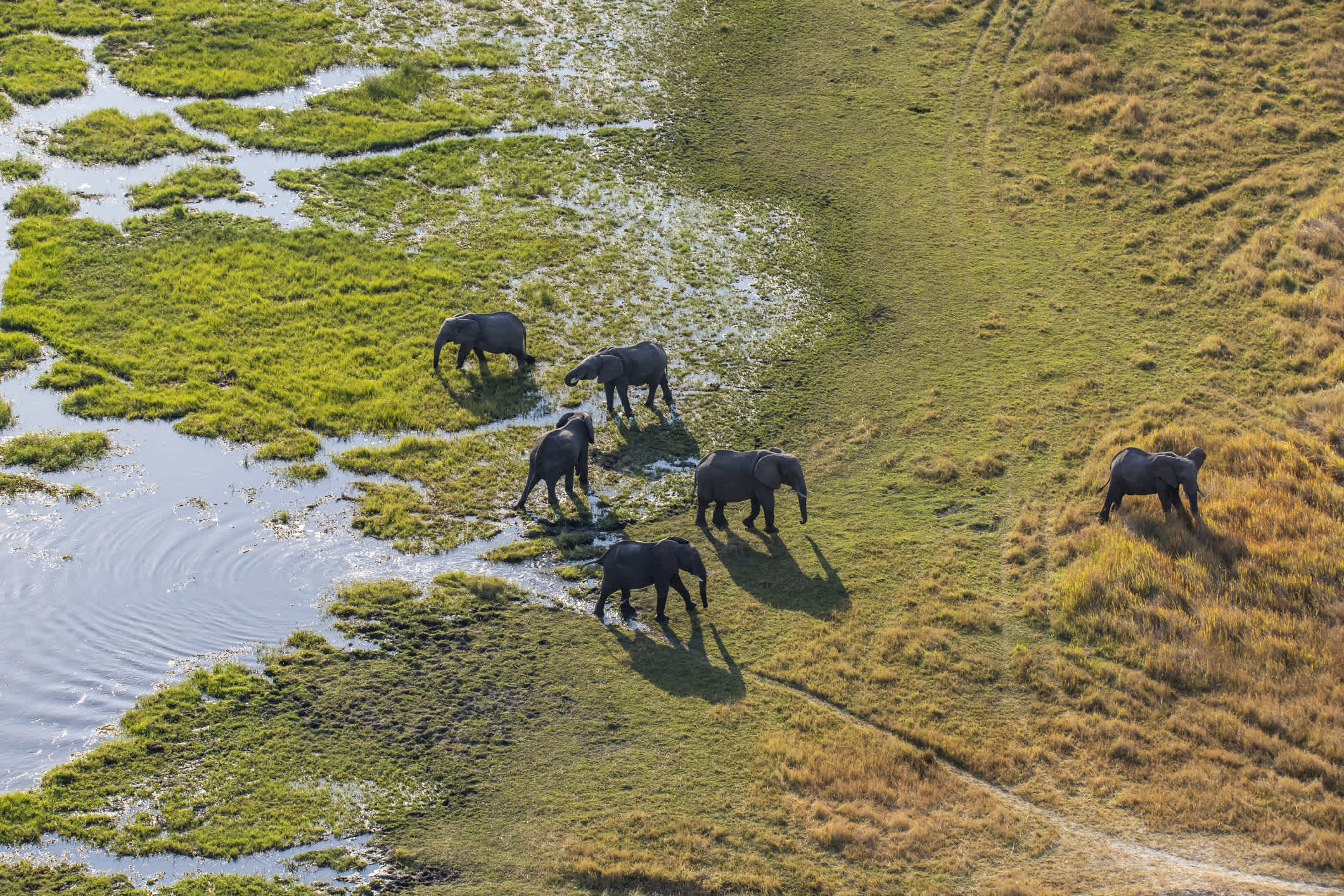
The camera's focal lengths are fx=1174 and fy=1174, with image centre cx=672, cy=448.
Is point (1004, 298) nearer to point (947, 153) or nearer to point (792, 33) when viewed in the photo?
point (947, 153)

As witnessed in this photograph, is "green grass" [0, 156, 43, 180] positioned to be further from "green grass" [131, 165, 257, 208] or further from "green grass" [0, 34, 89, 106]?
"green grass" [0, 34, 89, 106]

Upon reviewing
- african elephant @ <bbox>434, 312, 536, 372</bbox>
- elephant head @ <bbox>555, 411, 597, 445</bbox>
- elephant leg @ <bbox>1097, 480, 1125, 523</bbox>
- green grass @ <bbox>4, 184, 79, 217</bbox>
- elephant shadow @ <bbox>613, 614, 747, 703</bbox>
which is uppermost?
green grass @ <bbox>4, 184, 79, 217</bbox>

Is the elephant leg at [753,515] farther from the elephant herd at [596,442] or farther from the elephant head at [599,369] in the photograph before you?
the elephant head at [599,369]

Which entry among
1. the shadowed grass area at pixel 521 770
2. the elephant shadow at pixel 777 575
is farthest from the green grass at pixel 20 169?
the elephant shadow at pixel 777 575

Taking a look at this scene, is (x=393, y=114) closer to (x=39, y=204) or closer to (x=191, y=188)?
(x=191, y=188)

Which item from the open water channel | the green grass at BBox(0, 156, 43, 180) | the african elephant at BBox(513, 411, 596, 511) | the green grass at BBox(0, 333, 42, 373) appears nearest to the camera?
the open water channel

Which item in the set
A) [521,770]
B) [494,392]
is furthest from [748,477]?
[521,770]

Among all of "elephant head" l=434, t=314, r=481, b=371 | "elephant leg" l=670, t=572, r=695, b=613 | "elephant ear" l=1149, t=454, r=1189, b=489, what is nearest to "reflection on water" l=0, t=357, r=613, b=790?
"elephant leg" l=670, t=572, r=695, b=613
